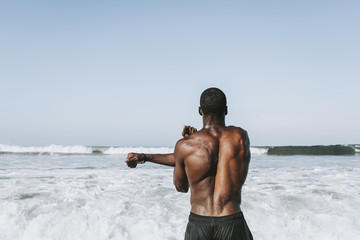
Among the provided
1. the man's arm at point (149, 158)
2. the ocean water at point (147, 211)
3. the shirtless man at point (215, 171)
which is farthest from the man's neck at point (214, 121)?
the ocean water at point (147, 211)

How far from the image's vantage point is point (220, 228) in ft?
8.54

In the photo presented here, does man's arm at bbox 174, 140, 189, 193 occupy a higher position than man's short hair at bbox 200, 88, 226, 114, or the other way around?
man's short hair at bbox 200, 88, 226, 114

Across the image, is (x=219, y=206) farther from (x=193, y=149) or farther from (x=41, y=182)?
(x=41, y=182)

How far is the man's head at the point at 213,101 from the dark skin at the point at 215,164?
4 cm

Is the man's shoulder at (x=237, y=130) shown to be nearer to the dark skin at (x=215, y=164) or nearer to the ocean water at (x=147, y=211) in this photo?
the dark skin at (x=215, y=164)

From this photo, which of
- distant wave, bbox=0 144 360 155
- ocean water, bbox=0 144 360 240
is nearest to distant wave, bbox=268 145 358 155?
distant wave, bbox=0 144 360 155

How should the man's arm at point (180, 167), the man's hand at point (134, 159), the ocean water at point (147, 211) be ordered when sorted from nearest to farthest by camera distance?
the man's arm at point (180, 167), the man's hand at point (134, 159), the ocean water at point (147, 211)

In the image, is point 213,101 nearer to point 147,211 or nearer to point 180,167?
point 180,167

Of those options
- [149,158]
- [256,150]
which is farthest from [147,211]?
[256,150]

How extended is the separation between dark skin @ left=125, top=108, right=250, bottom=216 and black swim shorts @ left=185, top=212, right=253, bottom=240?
0.13ft

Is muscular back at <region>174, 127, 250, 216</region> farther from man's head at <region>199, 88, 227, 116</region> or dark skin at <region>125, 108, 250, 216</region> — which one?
man's head at <region>199, 88, 227, 116</region>

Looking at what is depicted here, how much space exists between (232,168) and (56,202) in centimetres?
511

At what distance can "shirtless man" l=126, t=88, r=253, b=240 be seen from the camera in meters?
2.61

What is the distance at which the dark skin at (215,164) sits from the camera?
2613 millimetres
